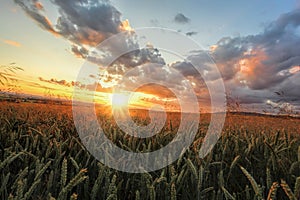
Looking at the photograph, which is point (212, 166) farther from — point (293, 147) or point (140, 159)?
point (293, 147)

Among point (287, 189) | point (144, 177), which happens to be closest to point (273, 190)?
point (287, 189)

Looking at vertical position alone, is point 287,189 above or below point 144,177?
above

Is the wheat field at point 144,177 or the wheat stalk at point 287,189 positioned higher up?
the wheat stalk at point 287,189

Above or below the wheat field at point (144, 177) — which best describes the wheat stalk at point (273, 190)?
above

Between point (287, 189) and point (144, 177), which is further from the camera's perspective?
point (144, 177)

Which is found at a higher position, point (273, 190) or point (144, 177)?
point (273, 190)

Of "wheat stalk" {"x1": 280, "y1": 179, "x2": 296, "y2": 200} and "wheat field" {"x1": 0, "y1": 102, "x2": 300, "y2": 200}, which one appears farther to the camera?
"wheat field" {"x1": 0, "y1": 102, "x2": 300, "y2": 200}

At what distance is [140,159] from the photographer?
2143 millimetres

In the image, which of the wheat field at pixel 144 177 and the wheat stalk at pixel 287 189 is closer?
the wheat stalk at pixel 287 189

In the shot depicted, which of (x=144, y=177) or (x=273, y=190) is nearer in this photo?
(x=273, y=190)

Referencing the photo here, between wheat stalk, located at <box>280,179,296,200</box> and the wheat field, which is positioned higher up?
wheat stalk, located at <box>280,179,296,200</box>

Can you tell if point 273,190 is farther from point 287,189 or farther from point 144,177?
point 144,177

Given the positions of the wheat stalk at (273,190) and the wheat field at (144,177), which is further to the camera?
the wheat field at (144,177)

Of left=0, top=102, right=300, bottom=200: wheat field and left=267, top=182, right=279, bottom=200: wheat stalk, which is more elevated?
left=267, top=182, right=279, bottom=200: wheat stalk
